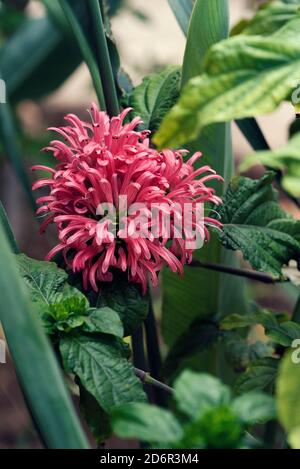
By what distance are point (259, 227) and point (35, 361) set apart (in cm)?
32

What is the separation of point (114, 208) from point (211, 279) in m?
0.33

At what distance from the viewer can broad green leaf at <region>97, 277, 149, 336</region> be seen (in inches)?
23.6

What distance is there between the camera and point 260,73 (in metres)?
0.43

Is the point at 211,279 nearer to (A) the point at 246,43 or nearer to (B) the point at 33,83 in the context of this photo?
(A) the point at 246,43

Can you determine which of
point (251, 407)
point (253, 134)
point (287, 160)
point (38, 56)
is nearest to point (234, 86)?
point (287, 160)

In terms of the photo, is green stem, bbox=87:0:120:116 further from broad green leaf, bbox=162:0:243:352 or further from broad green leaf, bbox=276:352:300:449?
broad green leaf, bbox=276:352:300:449

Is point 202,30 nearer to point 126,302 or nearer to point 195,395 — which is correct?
point 126,302

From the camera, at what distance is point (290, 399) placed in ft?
1.44

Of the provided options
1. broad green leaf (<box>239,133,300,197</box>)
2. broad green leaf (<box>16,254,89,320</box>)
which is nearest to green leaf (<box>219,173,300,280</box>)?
broad green leaf (<box>16,254,89,320</box>)

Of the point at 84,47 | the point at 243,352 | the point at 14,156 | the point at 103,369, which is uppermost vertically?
the point at 84,47

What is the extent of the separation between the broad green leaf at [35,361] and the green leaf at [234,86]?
10cm

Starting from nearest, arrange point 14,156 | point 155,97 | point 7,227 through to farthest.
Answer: point 7,227
point 155,97
point 14,156

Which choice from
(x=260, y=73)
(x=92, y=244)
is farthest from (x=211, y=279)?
(x=260, y=73)
